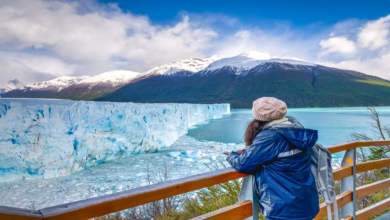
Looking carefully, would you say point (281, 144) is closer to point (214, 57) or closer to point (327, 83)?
point (327, 83)

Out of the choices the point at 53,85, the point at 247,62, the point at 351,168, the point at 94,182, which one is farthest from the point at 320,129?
the point at 53,85

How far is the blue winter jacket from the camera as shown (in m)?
1.12

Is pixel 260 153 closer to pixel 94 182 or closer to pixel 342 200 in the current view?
pixel 342 200

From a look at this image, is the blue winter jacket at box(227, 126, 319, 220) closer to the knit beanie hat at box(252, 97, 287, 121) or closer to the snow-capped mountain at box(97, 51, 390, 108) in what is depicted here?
the knit beanie hat at box(252, 97, 287, 121)

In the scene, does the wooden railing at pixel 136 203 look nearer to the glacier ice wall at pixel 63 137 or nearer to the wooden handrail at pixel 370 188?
the wooden handrail at pixel 370 188

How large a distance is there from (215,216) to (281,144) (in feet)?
1.46

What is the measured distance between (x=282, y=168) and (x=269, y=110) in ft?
0.93

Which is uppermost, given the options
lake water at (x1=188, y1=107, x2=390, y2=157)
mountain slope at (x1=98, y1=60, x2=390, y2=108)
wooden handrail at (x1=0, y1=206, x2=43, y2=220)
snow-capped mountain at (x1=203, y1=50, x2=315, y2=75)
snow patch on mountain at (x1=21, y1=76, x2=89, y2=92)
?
snow-capped mountain at (x1=203, y1=50, x2=315, y2=75)

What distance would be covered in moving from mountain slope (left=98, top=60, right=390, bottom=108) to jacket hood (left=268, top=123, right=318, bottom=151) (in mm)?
65524

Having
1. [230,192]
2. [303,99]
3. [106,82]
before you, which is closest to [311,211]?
[230,192]

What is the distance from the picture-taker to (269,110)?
1.22 m

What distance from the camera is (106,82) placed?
475 ft

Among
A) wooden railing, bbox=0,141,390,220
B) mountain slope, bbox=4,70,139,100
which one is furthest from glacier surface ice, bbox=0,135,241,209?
mountain slope, bbox=4,70,139,100

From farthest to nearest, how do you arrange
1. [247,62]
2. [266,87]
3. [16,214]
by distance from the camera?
[247,62] → [266,87] → [16,214]
